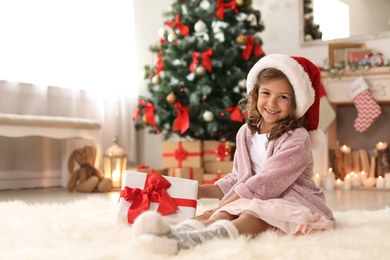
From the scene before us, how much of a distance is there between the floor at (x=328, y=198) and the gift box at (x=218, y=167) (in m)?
0.80

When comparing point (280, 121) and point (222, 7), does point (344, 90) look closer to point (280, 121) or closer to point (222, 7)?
point (222, 7)

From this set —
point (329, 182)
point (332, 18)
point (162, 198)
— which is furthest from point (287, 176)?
point (332, 18)

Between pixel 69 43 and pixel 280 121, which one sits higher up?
pixel 69 43

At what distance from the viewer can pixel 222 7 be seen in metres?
4.30

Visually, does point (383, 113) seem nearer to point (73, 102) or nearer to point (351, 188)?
point (351, 188)

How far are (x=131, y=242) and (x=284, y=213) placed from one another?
0.49 metres

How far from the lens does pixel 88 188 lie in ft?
12.9

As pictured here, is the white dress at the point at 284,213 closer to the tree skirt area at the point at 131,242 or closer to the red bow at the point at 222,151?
the tree skirt area at the point at 131,242

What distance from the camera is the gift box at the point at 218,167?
4.32 m

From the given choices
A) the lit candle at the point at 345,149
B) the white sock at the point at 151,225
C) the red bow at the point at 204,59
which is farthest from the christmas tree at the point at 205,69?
the white sock at the point at 151,225

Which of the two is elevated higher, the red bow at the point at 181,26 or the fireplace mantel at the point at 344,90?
the red bow at the point at 181,26

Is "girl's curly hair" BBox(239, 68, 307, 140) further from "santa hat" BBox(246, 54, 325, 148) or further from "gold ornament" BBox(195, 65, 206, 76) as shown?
"gold ornament" BBox(195, 65, 206, 76)

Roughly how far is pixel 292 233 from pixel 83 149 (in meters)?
2.75

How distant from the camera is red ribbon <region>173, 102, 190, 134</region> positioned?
423 cm
